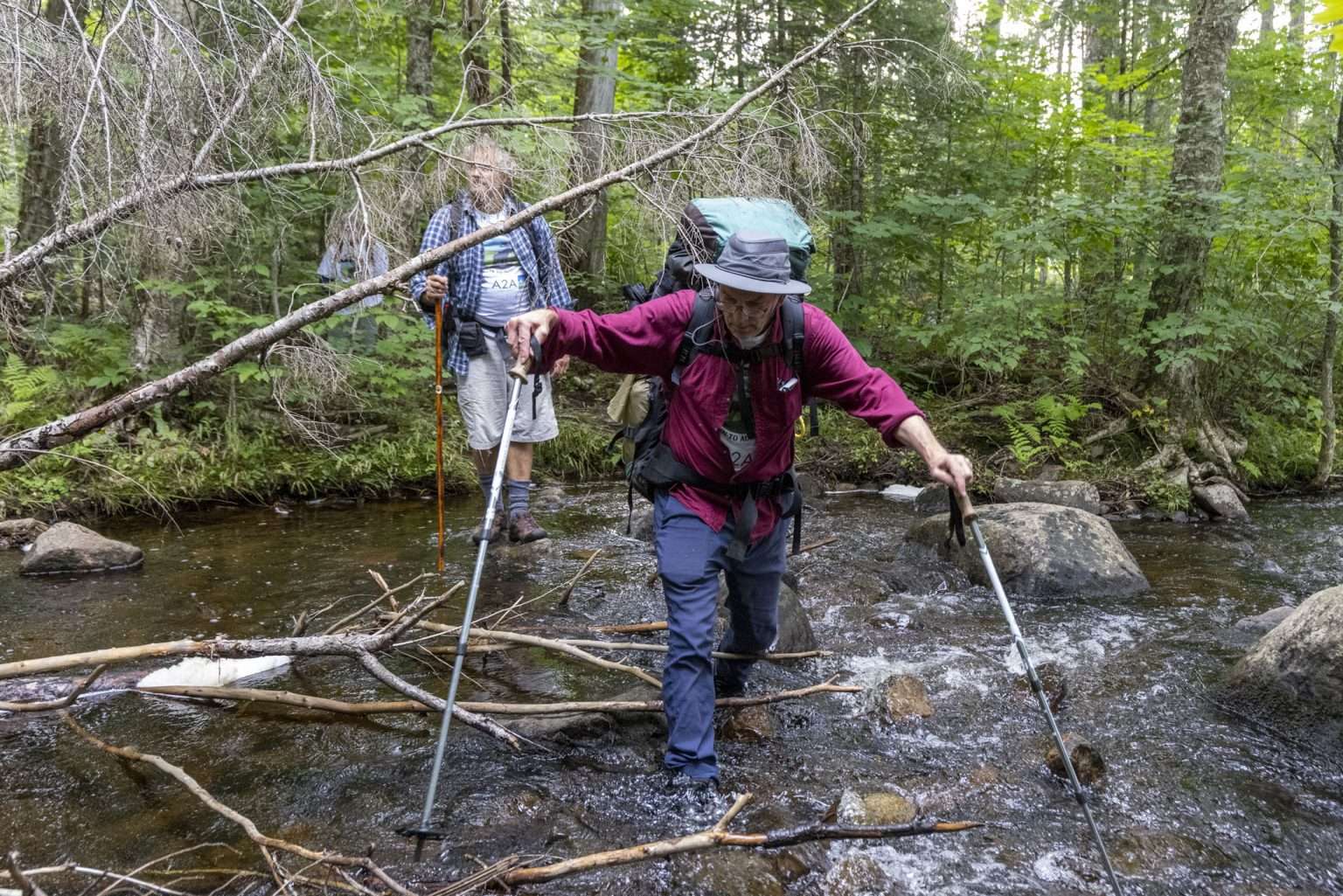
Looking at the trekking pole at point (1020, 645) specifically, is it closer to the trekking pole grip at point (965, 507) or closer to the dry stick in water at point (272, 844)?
the trekking pole grip at point (965, 507)

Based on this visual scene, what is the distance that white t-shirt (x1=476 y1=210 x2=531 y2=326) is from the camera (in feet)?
23.3

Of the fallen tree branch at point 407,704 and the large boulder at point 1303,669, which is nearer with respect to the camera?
the fallen tree branch at point 407,704

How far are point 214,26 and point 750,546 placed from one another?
5175 mm

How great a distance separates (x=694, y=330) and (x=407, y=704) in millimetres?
2356

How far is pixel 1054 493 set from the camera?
10.0 m

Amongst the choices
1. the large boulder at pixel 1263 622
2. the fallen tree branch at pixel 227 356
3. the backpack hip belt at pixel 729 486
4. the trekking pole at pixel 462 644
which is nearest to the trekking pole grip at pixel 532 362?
the trekking pole at pixel 462 644

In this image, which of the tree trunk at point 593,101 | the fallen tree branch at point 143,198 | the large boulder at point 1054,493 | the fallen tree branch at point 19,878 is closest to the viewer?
the fallen tree branch at point 19,878

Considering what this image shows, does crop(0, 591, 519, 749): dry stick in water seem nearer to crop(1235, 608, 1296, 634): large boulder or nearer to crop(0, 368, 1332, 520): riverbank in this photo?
crop(0, 368, 1332, 520): riverbank

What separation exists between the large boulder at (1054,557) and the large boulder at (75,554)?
22.4 feet

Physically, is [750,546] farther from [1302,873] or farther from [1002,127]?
[1002,127]

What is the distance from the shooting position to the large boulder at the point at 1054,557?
700 cm

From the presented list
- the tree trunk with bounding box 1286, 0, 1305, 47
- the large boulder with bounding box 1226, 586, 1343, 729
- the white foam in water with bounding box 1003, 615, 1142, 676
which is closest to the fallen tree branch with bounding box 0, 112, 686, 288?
the white foam in water with bounding box 1003, 615, 1142, 676

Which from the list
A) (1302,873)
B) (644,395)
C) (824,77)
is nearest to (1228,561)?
(1302,873)

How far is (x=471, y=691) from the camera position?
4984 millimetres
